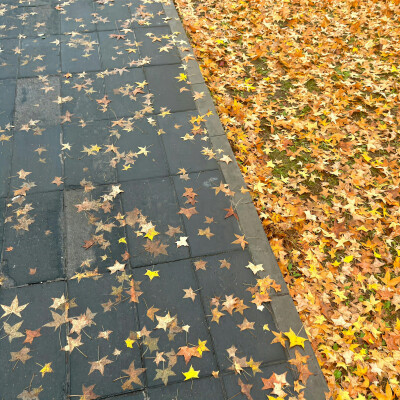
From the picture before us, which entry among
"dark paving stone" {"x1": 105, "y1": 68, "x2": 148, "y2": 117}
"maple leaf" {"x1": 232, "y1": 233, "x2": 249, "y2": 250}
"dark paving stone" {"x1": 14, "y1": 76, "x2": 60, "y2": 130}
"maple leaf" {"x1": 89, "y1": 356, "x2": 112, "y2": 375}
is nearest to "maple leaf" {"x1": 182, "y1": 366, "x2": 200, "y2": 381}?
"maple leaf" {"x1": 89, "y1": 356, "x2": 112, "y2": 375}

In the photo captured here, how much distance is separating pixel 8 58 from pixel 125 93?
223cm

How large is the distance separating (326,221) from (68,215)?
321cm

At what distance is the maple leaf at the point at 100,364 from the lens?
3.01 metres

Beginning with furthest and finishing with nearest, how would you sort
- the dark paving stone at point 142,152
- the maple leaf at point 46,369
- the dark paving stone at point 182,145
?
the dark paving stone at point 182,145 → the dark paving stone at point 142,152 → the maple leaf at point 46,369

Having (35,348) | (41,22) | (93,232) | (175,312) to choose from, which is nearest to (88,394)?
(35,348)

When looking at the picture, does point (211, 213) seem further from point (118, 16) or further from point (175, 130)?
point (118, 16)

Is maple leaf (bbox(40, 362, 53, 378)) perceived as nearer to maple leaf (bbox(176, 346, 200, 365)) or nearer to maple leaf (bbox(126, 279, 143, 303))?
maple leaf (bbox(126, 279, 143, 303))

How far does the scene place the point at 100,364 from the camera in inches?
119

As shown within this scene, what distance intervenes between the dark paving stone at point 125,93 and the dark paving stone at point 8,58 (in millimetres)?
1563

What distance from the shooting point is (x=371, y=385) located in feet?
10.5

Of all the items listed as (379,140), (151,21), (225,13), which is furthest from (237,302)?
(225,13)

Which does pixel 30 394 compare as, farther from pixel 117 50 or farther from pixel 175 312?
pixel 117 50

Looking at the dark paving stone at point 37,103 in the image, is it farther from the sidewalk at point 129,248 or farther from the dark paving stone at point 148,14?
the dark paving stone at point 148,14

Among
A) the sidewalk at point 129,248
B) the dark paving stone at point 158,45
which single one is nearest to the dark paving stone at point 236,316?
the sidewalk at point 129,248
